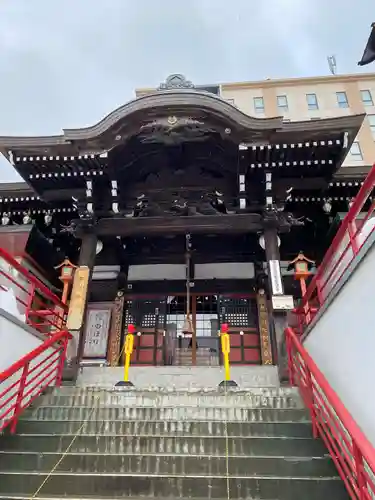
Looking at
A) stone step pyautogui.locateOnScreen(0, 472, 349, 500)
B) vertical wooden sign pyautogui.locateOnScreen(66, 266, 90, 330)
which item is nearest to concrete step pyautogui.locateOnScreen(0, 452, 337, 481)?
stone step pyautogui.locateOnScreen(0, 472, 349, 500)

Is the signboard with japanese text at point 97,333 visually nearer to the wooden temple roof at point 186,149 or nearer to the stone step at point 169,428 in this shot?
the wooden temple roof at point 186,149

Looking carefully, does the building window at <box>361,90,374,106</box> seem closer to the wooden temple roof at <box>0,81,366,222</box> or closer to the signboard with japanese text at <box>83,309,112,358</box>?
the wooden temple roof at <box>0,81,366,222</box>

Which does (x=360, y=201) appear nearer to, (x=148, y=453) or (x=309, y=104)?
(x=148, y=453)

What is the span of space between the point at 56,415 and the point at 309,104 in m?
35.9

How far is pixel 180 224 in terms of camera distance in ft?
28.5

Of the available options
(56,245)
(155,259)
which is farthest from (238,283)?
(56,245)

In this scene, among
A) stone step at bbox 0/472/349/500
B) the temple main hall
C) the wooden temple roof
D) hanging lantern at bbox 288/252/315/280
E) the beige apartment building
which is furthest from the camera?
the beige apartment building

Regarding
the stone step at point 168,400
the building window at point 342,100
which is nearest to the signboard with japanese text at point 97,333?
the stone step at point 168,400

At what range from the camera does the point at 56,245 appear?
10.2 metres

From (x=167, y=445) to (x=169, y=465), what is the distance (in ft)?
1.18

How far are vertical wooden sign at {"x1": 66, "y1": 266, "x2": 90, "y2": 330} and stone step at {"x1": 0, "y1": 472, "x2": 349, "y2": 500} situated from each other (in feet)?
12.2

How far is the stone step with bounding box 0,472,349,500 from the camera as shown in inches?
133

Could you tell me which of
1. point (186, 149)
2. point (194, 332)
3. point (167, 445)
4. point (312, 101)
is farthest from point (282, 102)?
point (167, 445)

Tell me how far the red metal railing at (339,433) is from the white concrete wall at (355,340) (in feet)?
0.70
